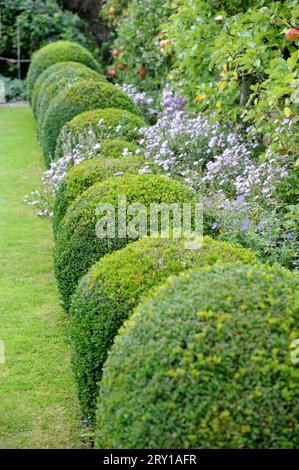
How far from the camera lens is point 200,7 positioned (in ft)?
19.8

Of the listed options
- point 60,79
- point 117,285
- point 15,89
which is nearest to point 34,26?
point 15,89

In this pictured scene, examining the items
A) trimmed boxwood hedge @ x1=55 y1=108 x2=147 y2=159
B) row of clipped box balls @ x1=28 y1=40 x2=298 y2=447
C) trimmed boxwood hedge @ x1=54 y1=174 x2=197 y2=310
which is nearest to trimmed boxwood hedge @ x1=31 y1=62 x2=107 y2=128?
trimmed boxwood hedge @ x1=55 y1=108 x2=147 y2=159

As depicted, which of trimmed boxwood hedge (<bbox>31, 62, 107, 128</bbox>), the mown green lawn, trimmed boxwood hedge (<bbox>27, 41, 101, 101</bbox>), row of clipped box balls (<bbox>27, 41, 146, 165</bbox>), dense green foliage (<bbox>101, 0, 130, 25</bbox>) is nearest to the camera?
the mown green lawn

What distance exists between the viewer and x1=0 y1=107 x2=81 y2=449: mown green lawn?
11.5 ft

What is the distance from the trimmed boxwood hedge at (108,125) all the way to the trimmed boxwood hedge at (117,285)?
9.80ft

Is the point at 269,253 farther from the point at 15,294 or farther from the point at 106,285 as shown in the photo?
the point at 15,294

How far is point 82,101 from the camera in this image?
703cm

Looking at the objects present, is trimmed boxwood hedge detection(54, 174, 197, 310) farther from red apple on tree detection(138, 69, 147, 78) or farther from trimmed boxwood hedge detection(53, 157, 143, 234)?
red apple on tree detection(138, 69, 147, 78)

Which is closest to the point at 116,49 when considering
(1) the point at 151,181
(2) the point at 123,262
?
(1) the point at 151,181

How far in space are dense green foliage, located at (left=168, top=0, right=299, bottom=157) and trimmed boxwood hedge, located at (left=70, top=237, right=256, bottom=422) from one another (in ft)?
4.48

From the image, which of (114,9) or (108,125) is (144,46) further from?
(108,125)

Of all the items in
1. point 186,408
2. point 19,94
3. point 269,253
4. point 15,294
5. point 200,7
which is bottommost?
point 19,94
